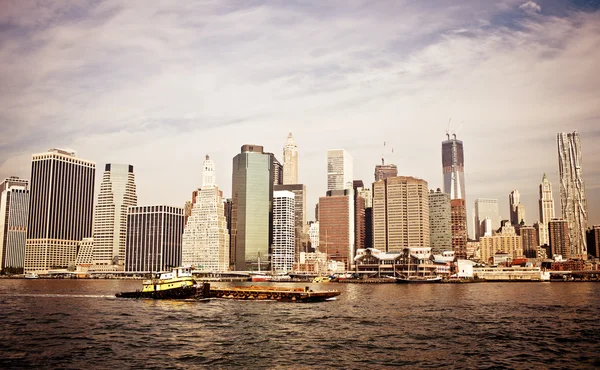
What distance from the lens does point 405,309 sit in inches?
4434

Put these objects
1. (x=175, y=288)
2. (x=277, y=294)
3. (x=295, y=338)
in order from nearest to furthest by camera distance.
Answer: (x=295, y=338) < (x=175, y=288) < (x=277, y=294)

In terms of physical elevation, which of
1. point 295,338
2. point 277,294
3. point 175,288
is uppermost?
point 175,288

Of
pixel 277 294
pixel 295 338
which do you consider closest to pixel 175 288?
pixel 277 294

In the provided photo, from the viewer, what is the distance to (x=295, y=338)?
234 feet

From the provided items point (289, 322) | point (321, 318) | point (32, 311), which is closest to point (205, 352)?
point (289, 322)

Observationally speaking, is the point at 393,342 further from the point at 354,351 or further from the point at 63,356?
the point at 63,356

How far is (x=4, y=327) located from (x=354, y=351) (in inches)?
2018

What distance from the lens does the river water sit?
5688 centimetres

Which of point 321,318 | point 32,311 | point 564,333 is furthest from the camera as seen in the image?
point 32,311

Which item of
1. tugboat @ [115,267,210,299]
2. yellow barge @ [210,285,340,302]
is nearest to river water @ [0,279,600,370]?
tugboat @ [115,267,210,299]

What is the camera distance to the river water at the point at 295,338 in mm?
56875

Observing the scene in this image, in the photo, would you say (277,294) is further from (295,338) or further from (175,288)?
(295,338)

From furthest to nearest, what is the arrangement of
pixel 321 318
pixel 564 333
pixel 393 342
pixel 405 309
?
1. pixel 405 309
2. pixel 321 318
3. pixel 564 333
4. pixel 393 342

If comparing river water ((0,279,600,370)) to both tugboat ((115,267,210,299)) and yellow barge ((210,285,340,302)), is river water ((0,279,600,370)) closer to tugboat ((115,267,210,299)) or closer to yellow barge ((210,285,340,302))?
tugboat ((115,267,210,299))
